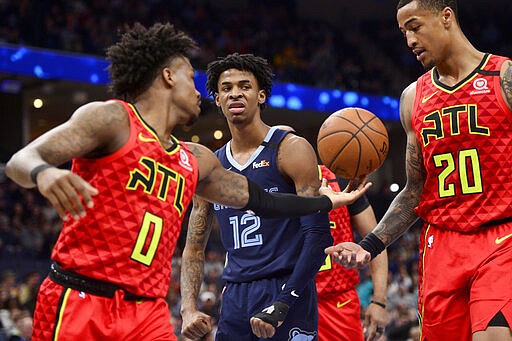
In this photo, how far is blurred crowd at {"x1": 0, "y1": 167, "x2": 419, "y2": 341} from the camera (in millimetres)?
11938

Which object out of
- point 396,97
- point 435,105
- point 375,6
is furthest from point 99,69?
point 435,105

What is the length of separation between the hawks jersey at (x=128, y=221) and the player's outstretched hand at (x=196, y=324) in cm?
120

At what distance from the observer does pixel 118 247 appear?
3740mm

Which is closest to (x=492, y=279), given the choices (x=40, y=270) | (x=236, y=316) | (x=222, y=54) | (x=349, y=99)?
(x=236, y=316)

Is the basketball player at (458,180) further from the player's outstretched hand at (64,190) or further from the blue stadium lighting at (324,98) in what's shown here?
the blue stadium lighting at (324,98)

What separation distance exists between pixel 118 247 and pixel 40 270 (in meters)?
11.3

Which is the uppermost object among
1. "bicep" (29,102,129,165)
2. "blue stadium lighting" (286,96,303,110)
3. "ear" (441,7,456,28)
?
"blue stadium lighting" (286,96,303,110)

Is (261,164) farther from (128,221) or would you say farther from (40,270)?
(40,270)

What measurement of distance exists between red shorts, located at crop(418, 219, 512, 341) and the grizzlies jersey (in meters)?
0.89

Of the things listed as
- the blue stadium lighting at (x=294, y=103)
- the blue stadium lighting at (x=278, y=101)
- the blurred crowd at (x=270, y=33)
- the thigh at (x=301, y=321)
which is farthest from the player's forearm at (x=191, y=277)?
the blue stadium lighting at (x=294, y=103)

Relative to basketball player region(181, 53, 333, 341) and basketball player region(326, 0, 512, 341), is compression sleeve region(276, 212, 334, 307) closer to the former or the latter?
basketball player region(181, 53, 333, 341)

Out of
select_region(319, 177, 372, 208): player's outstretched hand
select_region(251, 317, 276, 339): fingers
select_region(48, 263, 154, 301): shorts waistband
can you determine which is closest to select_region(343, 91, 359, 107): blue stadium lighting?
select_region(319, 177, 372, 208): player's outstretched hand

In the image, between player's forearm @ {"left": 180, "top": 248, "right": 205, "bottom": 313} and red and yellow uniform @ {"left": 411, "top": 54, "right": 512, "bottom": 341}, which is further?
player's forearm @ {"left": 180, "top": 248, "right": 205, "bottom": 313}

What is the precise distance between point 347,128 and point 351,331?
1.77 metres
